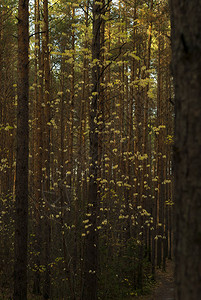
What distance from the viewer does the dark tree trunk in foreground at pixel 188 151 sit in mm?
1959

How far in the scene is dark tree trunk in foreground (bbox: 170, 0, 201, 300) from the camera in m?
1.96

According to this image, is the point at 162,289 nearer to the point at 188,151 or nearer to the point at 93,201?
the point at 93,201

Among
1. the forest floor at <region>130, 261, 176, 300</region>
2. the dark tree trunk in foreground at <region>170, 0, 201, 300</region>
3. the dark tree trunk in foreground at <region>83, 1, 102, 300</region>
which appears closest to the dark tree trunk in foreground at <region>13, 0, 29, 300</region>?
the dark tree trunk in foreground at <region>83, 1, 102, 300</region>

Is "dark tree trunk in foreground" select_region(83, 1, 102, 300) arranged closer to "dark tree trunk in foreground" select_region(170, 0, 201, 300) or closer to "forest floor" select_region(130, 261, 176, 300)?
"forest floor" select_region(130, 261, 176, 300)

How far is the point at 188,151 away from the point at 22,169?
17.7 ft

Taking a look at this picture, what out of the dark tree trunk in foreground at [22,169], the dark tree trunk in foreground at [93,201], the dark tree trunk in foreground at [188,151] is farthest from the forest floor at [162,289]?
the dark tree trunk in foreground at [188,151]

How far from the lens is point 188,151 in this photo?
2.01m

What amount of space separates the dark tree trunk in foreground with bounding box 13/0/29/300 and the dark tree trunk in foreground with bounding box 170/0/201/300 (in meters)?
5.24

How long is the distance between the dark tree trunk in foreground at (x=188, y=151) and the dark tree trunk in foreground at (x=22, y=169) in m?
5.24

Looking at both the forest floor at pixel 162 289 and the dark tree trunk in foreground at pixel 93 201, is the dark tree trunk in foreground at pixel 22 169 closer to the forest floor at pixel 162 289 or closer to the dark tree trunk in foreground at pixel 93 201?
the dark tree trunk in foreground at pixel 93 201

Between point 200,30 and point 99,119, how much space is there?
6394 mm

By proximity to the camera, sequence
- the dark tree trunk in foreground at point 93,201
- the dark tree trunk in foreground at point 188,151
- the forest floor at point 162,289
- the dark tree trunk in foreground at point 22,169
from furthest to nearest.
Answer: the forest floor at point 162,289, the dark tree trunk in foreground at point 93,201, the dark tree trunk in foreground at point 22,169, the dark tree trunk in foreground at point 188,151

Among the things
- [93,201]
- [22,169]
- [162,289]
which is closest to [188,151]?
[22,169]

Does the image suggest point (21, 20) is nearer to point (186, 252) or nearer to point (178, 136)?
point (178, 136)
